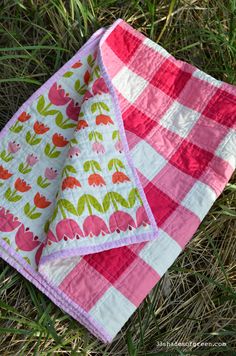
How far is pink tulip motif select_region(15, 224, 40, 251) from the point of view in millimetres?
A: 1044

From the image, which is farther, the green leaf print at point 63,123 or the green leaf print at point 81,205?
the green leaf print at point 63,123

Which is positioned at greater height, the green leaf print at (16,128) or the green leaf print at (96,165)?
the green leaf print at (96,165)

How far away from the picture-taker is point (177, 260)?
112 cm

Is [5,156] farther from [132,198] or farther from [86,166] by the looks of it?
[132,198]

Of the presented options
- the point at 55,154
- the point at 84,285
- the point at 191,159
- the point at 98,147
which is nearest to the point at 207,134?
the point at 191,159

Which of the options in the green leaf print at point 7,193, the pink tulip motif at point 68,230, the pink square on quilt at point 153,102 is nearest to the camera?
the pink tulip motif at point 68,230

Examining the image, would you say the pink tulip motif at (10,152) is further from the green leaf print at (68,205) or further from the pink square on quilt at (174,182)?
the pink square on quilt at (174,182)

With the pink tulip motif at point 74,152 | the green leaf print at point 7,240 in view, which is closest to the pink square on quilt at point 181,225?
the pink tulip motif at point 74,152

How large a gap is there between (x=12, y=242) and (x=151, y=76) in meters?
0.60

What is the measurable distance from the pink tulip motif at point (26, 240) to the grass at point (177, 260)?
7cm

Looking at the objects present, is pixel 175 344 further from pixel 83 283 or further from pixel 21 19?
pixel 21 19

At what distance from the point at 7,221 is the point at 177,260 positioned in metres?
0.45

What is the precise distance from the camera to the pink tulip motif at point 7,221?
3.48 feet

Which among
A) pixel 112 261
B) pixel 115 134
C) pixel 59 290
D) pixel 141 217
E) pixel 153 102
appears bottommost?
pixel 59 290
